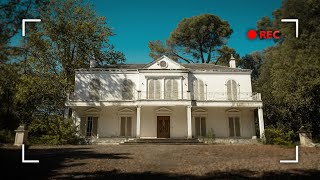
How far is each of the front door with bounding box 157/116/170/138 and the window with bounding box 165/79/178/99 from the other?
1.91m

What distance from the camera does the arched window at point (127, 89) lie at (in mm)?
23391

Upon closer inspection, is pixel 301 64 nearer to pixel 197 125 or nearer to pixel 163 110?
pixel 197 125

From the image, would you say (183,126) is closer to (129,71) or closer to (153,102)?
(153,102)

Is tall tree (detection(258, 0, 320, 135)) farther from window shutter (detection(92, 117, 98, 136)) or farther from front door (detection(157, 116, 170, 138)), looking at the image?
window shutter (detection(92, 117, 98, 136))

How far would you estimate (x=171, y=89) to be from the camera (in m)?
23.1

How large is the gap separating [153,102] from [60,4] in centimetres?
1550

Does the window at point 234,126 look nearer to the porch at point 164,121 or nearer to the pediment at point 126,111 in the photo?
the porch at point 164,121

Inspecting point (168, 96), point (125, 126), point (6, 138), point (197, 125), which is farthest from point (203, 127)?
point (6, 138)

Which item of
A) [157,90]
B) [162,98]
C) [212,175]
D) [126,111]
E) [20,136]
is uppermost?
[157,90]

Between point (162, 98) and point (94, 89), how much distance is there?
6011mm

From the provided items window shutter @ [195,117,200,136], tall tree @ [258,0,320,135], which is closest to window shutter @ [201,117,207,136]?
window shutter @ [195,117,200,136]

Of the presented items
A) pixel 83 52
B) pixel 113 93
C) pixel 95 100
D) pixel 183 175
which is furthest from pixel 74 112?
pixel 183 175

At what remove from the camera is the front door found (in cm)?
2298

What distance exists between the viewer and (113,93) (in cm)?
2342
